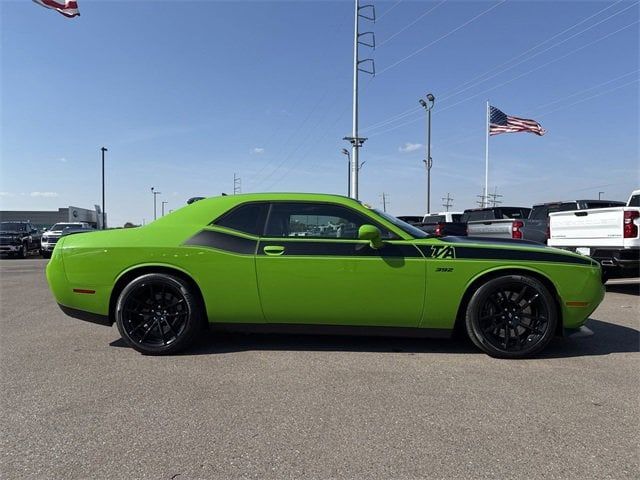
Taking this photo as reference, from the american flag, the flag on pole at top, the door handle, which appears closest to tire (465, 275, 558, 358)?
the door handle

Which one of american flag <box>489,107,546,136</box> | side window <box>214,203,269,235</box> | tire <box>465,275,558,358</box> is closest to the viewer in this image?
tire <box>465,275,558,358</box>

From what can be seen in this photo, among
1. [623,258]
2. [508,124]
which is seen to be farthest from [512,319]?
[508,124]

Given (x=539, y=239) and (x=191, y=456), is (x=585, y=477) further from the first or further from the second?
(x=539, y=239)

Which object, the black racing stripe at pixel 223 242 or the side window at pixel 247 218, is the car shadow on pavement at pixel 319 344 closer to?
the black racing stripe at pixel 223 242

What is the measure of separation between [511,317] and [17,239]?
21.9 m

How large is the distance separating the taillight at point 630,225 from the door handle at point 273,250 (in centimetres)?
625

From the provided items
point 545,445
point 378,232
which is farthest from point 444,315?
point 545,445

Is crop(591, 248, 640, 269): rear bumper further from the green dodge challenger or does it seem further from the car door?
the car door

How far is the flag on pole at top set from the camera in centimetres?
1292

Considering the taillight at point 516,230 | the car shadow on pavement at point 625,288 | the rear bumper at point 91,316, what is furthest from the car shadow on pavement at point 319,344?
→ the taillight at point 516,230

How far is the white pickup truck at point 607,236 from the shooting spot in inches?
293

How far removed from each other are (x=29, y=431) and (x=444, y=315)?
3.26 meters

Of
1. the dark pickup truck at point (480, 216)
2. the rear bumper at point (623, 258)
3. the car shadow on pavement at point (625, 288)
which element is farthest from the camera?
the dark pickup truck at point (480, 216)

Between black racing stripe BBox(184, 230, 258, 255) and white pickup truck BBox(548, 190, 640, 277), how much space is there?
6.40m
